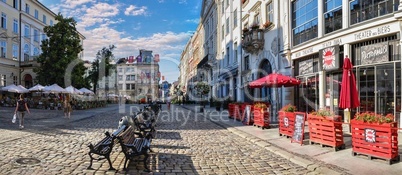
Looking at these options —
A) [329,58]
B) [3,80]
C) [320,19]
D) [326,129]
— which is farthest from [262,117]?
[3,80]

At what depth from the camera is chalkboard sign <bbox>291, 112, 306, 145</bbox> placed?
354 inches

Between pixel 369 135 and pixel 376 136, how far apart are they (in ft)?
0.55

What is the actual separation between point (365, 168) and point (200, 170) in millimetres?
3354

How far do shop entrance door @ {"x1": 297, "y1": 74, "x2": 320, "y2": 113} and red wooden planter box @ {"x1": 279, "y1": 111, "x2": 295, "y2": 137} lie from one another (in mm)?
6096

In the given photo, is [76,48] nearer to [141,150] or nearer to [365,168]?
[141,150]

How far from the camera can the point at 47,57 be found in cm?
3459

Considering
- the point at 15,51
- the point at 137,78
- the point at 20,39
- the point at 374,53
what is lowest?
the point at 374,53

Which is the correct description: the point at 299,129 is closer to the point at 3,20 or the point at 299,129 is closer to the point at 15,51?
the point at 3,20

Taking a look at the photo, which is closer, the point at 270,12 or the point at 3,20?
the point at 270,12

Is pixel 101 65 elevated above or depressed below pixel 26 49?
below

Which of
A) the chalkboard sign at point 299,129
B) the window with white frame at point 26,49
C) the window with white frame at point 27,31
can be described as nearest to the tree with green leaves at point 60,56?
the window with white frame at point 27,31

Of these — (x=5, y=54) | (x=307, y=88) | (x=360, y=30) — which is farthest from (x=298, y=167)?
(x=5, y=54)

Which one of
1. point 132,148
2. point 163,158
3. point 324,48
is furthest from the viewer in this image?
point 324,48

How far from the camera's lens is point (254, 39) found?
22.4m
